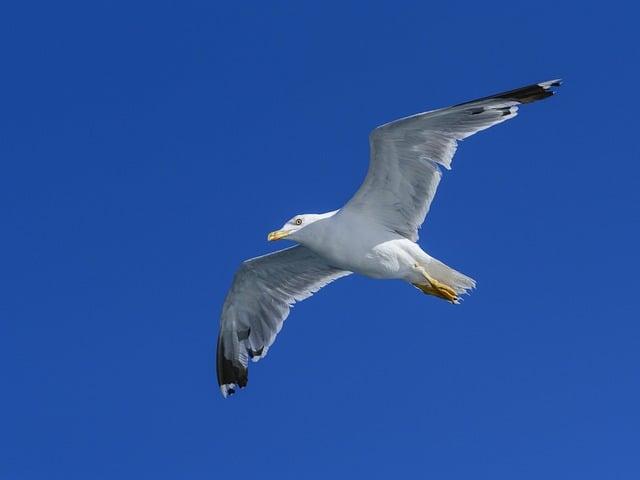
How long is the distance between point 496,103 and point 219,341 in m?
5.82

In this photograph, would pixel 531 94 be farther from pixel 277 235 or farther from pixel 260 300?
pixel 260 300

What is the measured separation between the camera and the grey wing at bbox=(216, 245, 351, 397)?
1504cm

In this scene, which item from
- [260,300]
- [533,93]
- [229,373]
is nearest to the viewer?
[533,93]

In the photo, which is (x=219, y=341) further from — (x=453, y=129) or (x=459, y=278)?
(x=453, y=129)

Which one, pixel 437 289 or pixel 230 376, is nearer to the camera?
pixel 437 289

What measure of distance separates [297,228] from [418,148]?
1905mm

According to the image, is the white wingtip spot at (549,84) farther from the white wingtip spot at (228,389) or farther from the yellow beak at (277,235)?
the white wingtip spot at (228,389)

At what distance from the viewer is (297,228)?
13.5 m

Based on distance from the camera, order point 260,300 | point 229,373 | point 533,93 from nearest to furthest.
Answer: point 533,93 → point 260,300 → point 229,373

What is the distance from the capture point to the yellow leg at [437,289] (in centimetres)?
1325

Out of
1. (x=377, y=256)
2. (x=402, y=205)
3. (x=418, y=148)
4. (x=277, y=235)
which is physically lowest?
(x=377, y=256)

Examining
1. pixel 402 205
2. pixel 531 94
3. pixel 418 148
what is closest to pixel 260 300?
pixel 402 205

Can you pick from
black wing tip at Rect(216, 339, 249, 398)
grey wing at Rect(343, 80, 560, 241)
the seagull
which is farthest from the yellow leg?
black wing tip at Rect(216, 339, 249, 398)

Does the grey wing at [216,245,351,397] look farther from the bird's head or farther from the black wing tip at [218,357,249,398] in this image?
the bird's head
